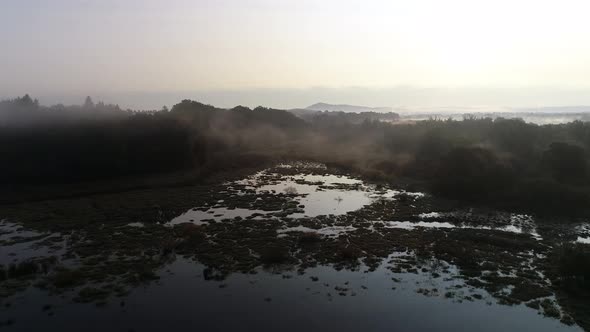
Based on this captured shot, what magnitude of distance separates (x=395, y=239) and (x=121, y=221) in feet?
80.4

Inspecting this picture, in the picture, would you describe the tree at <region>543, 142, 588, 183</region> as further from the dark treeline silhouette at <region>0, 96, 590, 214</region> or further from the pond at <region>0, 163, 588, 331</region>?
the pond at <region>0, 163, 588, 331</region>

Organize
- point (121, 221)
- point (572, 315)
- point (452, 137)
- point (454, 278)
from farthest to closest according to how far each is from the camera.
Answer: point (452, 137)
point (121, 221)
point (454, 278)
point (572, 315)

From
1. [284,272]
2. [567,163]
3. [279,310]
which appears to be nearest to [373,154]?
[567,163]

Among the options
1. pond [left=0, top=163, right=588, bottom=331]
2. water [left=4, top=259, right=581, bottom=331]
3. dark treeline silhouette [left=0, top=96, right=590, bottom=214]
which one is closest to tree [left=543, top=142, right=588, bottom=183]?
dark treeline silhouette [left=0, top=96, right=590, bottom=214]

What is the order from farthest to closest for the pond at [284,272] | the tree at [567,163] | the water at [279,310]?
→ the tree at [567,163], the pond at [284,272], the water at [279,310]

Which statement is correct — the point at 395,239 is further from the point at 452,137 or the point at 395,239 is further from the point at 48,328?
the point at 452,137

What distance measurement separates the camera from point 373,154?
7788cm

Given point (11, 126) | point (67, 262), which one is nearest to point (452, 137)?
point (67, 262)

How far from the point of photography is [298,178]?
192ft

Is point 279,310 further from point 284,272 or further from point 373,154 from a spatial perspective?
point 373,154

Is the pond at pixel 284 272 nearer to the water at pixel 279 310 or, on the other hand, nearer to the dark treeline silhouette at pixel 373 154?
the water at pixel 279 310

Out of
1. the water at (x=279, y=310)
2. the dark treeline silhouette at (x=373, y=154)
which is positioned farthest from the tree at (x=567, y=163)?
the water at (x=279, y=310)

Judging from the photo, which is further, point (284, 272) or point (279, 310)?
point (284, 272)

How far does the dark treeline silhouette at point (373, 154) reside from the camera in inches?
1726
